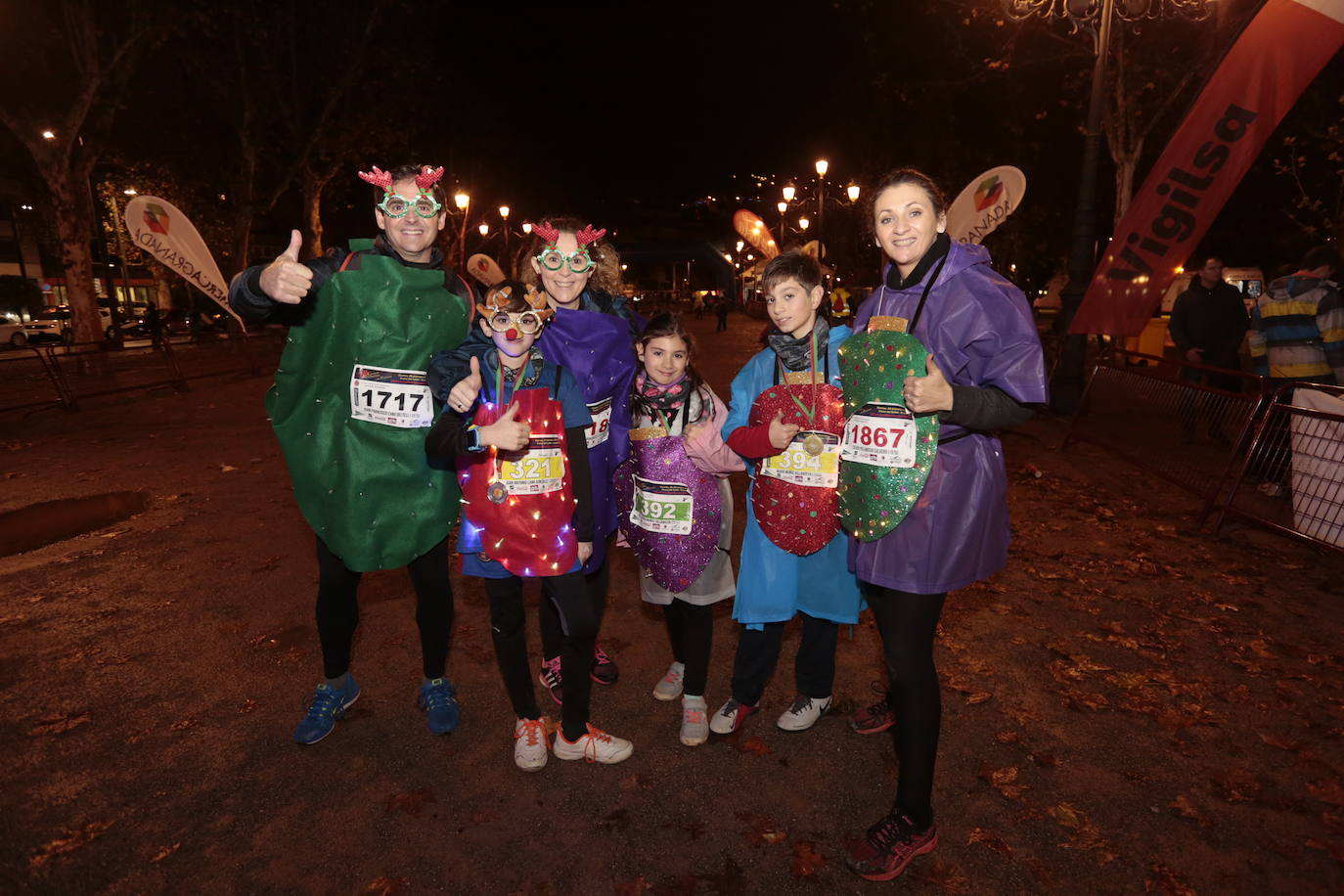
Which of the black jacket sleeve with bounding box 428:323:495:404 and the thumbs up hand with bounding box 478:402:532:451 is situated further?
the black jacket sleeve with bounding box 428:323:495:404

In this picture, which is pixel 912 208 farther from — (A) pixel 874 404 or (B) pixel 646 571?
(B) pixel 646 571

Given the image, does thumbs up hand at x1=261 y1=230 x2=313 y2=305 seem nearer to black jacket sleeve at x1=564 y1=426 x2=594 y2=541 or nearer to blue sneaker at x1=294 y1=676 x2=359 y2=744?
black jacket sleeve at x1=564 y1=426 x2=594 y2=541

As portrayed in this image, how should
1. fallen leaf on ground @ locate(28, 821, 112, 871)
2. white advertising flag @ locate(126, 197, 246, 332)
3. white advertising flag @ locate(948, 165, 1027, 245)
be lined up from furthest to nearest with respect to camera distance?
white advertising flag @ locate(126, 197, 246, 332)
white advertising flag @ locate(948, 165, 1027, 245)
fallen leaf on ground @ locate(28, 821, 112, 871)

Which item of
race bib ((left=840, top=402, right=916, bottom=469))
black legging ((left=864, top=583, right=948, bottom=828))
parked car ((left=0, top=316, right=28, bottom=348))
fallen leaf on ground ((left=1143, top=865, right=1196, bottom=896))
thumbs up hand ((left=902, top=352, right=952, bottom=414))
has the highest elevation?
thumbs up hand ((left=902, top=352, right=952, bottom=414))

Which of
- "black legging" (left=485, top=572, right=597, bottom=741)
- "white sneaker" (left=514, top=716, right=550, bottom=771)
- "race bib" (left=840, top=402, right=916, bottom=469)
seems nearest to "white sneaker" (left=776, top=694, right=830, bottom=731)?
"black legging" (left=485, top=572, right=597, bottom=741)

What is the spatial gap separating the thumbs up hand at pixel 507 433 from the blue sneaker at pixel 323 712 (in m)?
1.79

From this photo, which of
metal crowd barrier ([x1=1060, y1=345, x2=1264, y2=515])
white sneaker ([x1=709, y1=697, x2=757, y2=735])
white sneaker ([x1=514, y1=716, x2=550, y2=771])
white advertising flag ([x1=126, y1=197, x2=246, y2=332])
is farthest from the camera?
white advertising flag ([x1=126, y1=197, x2=246, y2=332])

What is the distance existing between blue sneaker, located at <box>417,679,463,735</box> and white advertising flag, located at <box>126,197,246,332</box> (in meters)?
10.4

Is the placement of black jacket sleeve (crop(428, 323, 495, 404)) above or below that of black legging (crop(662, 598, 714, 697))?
above

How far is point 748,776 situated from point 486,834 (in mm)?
1122

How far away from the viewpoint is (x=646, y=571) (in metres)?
3.38

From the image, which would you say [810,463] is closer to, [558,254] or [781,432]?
[781,432]

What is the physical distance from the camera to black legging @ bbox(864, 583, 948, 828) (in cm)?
250

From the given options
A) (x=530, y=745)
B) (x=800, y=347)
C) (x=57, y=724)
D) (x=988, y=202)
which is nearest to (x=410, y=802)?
(x=530, y=745)
